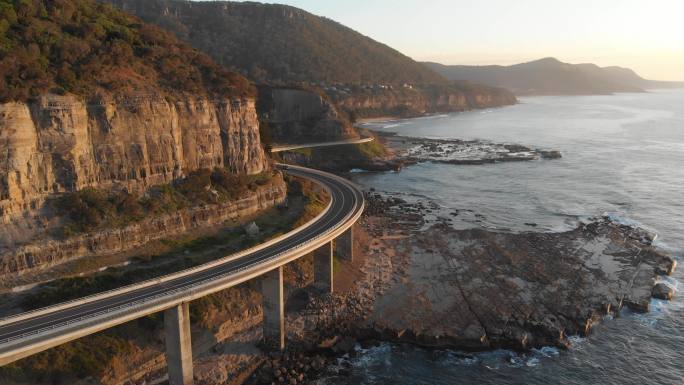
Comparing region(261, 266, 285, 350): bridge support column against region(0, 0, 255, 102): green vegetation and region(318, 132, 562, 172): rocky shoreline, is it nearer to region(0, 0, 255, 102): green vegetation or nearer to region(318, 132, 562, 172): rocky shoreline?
region(0, 0, 255, 102): green vegetation

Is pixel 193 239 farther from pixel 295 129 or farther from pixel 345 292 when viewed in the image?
pixel 295 129

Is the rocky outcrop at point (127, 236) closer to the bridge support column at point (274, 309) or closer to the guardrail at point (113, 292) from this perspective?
the guardrail at point (113, 292)

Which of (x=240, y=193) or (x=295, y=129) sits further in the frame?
(x=295, y=129)

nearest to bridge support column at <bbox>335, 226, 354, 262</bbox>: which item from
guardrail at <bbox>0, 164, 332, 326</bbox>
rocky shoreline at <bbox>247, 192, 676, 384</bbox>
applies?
rocky shoreline at <bbox>247, 192, 676, 384</bbox>

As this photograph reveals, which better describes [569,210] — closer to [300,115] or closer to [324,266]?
[324,266]

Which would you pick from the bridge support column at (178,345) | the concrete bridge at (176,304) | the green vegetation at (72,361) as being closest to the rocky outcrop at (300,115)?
the concrete bridge at (176,304)

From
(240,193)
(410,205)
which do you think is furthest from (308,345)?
(410,205)
